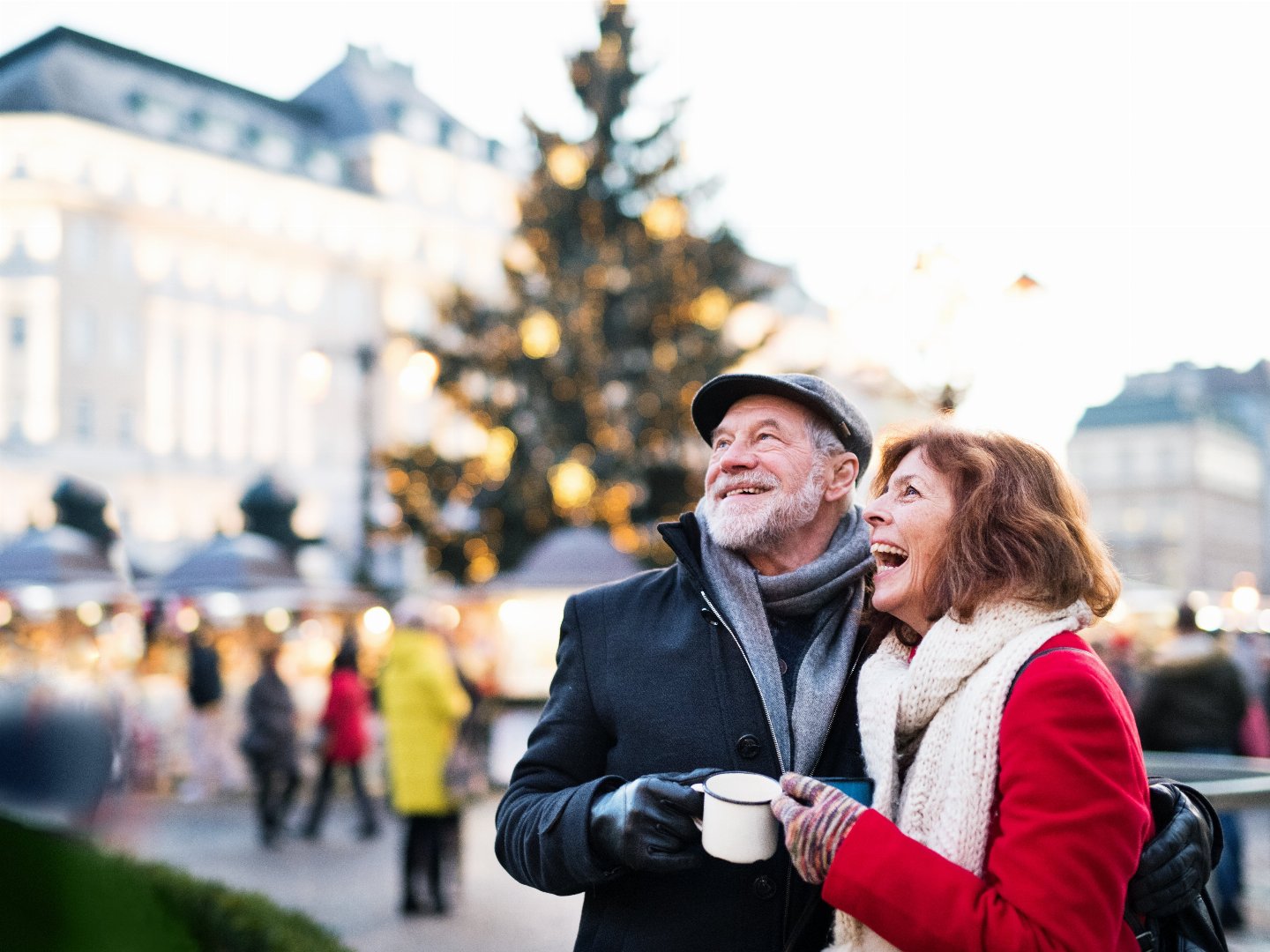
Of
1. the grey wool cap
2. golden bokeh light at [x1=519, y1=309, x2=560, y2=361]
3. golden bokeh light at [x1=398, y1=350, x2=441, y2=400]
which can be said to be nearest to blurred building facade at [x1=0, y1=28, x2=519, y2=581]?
golden bokeh light at [x1=519, y1=309, x2=560, y2=361]

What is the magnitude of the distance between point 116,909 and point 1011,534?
470 cm

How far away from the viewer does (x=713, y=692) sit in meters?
2.73

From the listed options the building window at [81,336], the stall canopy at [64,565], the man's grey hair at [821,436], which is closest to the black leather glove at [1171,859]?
the man's grey hair at [821,436]

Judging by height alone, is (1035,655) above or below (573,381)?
below

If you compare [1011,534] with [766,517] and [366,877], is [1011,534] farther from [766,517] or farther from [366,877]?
[366,877]

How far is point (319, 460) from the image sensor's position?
226 feet

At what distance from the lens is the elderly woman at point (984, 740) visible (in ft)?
6.69

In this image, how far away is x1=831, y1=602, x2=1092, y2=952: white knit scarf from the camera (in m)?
2.17

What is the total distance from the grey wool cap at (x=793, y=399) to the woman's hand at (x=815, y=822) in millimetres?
1071

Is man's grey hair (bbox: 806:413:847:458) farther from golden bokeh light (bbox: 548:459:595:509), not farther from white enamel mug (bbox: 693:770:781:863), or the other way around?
golden bokeh light (bbox: 548:459:595:509)

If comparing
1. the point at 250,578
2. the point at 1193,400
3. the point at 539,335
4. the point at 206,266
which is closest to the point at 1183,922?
the point at 250,578

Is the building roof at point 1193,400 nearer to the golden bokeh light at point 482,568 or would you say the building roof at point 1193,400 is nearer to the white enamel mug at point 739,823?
the golden bokeh light at point 482,568

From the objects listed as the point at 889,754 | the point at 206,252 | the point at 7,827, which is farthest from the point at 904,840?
the point at 206,252

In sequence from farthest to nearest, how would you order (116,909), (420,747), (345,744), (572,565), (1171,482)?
(1171,482)
(572,565)
(345,744)
(420,747)
(116,909)
